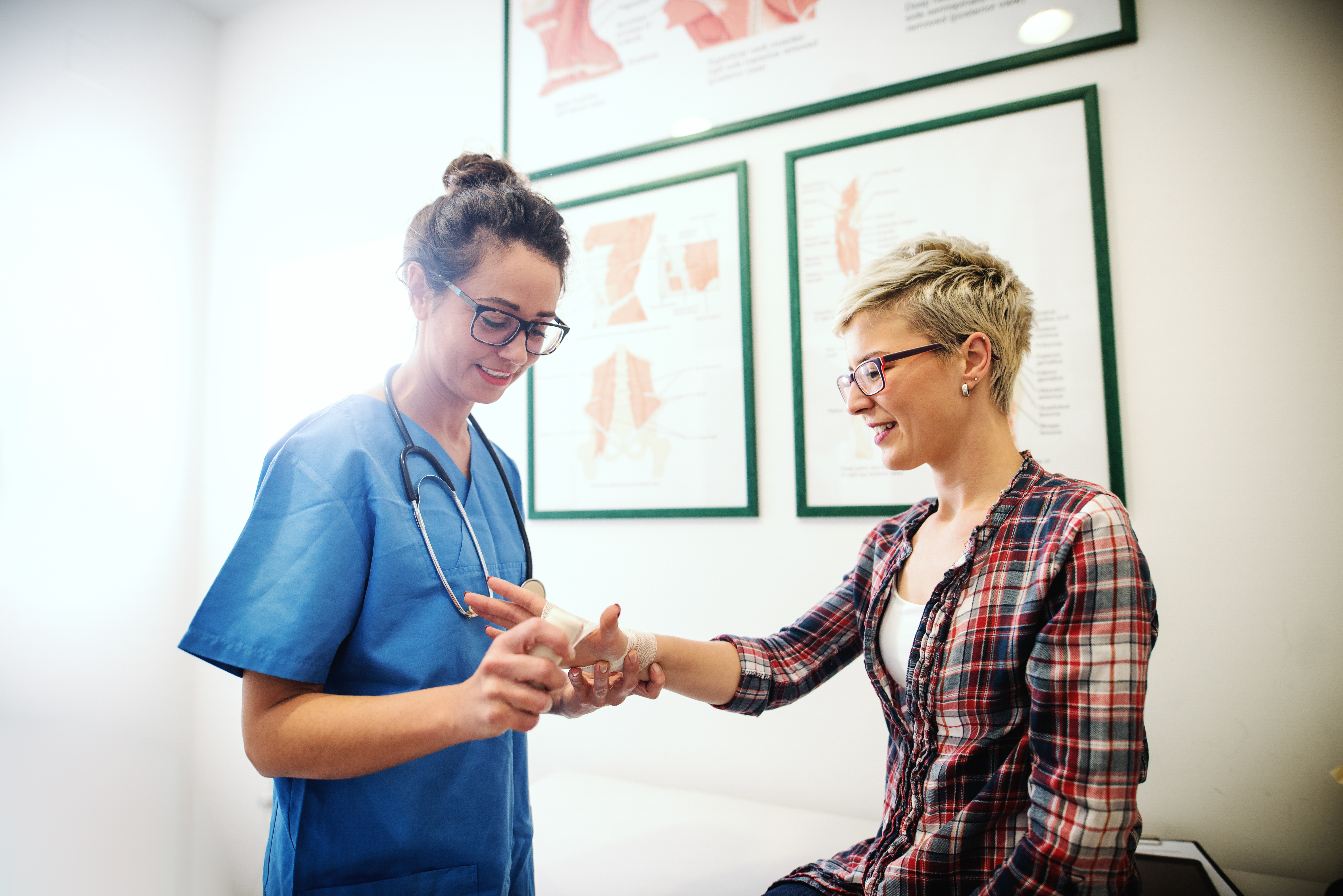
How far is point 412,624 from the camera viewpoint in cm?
93

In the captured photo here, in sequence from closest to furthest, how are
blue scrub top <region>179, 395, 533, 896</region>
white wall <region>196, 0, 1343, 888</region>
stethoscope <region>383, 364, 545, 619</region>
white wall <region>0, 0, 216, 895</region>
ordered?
blue scrub top <region>179, 395, 533, 896</region>, stethoscope <region>383, 364, 545, 619</region>, white wall <region>196, 0, 1343, 888</region>, white wall <region>0, 0, 216, 895</region>

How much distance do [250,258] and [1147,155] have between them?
117 inches

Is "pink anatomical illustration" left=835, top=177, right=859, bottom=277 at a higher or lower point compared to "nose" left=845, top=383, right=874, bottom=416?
higher

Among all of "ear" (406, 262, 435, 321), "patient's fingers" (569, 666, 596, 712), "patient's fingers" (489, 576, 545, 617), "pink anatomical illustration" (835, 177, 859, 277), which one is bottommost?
"patient's fingers" (569, 666, 596, 712)

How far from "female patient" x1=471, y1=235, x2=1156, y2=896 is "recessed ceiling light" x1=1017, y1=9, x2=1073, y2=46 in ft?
2.70

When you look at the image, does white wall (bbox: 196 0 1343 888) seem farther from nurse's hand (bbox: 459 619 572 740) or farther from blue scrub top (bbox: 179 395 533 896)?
nurse's hand (bbox: 459 619 572 740)

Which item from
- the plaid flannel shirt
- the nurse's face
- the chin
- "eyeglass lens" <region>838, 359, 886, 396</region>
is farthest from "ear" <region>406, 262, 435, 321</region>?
the plaid flannel shirt

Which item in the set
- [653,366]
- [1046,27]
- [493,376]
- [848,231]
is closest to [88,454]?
[493,376]

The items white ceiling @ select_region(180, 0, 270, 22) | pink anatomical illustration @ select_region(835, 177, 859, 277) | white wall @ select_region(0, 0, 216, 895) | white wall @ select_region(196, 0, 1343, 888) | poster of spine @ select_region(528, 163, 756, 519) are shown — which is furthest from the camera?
white ceiling @ select_region(180, 0, 270, 22)

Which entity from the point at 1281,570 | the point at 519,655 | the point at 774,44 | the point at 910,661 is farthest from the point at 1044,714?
the point at 774,44

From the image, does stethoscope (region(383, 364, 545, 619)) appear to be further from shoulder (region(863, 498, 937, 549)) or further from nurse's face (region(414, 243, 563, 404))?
shoulder (region(863, 498, 937, 549))

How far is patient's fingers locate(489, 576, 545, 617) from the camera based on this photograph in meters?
0.91

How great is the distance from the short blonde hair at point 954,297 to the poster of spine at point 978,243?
449 millimetres

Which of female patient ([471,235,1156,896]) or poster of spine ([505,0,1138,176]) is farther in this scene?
poster of spine ([505,0,1138,176])
